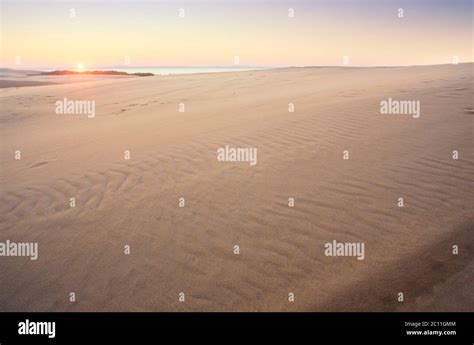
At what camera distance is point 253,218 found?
4523 mm

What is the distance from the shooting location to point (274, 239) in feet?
13.4

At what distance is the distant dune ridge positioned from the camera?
338 cm

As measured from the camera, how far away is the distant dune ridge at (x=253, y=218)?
338 centimetres

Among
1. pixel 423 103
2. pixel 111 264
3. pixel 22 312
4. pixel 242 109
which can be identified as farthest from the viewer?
pixel 242 109

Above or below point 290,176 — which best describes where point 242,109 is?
above

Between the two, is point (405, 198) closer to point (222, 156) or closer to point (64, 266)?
point (222, 156)

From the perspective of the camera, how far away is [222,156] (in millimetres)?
6711

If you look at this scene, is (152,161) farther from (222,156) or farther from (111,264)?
(111,264)

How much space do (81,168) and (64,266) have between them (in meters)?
3.15

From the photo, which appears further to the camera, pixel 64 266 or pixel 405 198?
pixel 405 198

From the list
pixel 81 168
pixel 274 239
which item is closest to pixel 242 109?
pixel 81 168

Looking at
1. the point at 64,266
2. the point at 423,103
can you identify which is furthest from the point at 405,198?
the point at 423,103

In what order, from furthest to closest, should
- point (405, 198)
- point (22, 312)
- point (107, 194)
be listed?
1. point (107, 194)
2. point (405, 198)
3. point (22, 312)
